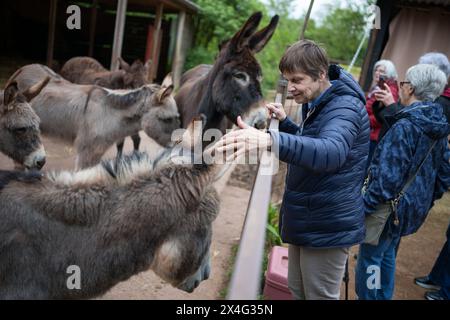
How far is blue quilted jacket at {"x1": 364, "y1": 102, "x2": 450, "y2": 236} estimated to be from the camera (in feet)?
8.63

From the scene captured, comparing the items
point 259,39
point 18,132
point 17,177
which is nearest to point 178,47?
point 259,39

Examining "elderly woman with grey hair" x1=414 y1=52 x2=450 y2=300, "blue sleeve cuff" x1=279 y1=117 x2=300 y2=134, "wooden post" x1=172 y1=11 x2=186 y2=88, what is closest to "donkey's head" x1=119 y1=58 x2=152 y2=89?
"elderly woman with grey hair" x1=414 y1=52 x2=450 y2=300

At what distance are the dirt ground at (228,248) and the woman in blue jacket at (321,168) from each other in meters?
1.14

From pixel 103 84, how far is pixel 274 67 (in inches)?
685

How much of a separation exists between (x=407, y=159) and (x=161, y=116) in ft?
9.48

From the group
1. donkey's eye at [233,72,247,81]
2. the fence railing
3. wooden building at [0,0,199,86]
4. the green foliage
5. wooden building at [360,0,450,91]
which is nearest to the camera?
the fence railing

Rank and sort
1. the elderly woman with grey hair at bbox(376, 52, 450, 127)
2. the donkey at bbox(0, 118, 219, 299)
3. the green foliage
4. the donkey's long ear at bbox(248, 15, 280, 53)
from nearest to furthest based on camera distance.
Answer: the donkey at bbox(0, 118, 219, 299) < the elderly woman with grey hair at bbox(376, 52, 450, 127) < the donkey's long ear at bbox(248, 15, 280, 53) < the green foliage

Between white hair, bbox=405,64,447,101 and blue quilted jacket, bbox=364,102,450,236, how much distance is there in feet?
0.37

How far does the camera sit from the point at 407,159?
2.63 metres

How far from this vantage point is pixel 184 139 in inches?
69.4

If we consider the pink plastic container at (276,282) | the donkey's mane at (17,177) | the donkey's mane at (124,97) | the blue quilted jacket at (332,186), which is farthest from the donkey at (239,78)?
the donkey's mane at (17,177)

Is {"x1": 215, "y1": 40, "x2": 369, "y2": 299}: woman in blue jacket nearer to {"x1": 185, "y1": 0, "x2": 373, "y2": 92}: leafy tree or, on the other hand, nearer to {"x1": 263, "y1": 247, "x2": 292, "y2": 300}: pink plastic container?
{"x1": 263, "y1": 247, "x2": 292, "y2": 300}: pink plastic container

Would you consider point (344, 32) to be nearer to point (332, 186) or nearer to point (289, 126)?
point (289, 126)

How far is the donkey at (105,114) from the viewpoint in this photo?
451 cm
